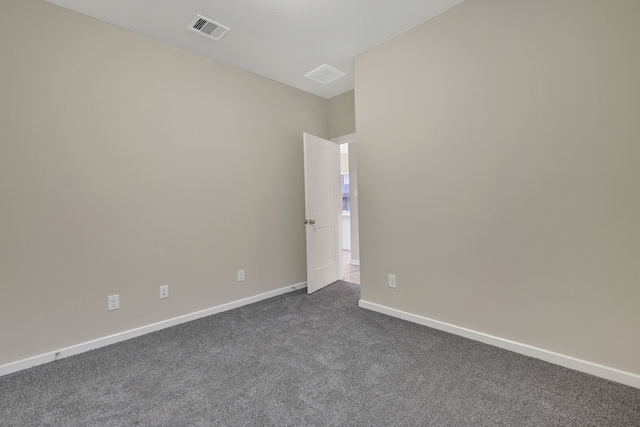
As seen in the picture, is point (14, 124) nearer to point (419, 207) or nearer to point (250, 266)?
point (250, 266)

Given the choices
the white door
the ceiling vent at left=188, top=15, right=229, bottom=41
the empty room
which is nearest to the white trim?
the white door

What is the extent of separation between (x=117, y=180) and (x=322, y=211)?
7.48 feet

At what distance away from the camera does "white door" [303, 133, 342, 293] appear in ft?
12.0

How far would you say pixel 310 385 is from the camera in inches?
71.3

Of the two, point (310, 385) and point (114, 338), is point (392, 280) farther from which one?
point (114, 338)

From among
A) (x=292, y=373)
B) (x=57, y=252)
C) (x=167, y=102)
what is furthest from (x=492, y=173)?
(x=57, y=252)

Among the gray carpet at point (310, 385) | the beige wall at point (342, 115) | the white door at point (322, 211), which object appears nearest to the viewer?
the gray carpet at point (310, 385)

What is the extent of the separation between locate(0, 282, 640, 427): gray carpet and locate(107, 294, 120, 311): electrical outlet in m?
0.32

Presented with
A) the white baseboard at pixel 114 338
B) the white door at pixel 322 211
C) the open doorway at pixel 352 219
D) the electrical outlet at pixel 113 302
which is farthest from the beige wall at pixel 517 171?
the electrical outlet at pixel 113 302

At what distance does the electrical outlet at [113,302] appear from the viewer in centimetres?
245

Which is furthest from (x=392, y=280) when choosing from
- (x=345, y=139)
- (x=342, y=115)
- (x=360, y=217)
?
(x=342, y=115)

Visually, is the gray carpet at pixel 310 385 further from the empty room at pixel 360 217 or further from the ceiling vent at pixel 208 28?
the ceiling vent at pixel 208 28

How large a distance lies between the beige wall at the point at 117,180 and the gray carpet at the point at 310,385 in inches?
18.8

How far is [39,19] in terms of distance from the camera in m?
2.16
